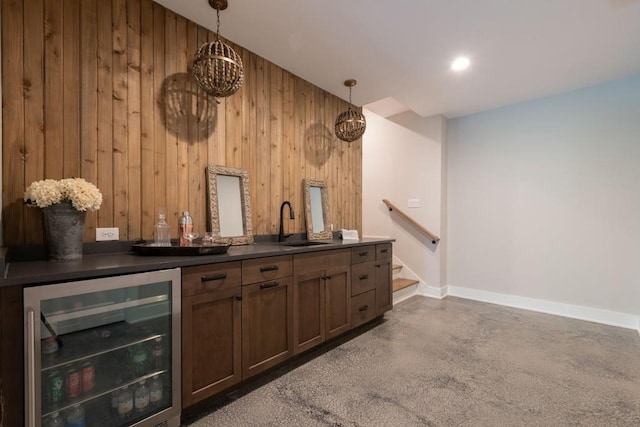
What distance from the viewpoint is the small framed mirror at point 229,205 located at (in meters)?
2.25

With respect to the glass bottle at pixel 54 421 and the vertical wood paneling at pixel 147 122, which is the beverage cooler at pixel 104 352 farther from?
the vertical wood paneling at pixel 147 122

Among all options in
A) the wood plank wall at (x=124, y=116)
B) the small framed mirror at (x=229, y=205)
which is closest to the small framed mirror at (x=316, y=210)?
the wood plank wall at (x=124, y=116)

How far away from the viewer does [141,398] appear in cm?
148

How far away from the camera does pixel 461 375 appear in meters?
2.15

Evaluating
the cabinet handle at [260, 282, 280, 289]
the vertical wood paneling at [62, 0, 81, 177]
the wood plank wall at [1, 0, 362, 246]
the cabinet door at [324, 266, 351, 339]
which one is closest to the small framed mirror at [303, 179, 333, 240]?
the wood plank wall at [1, 0, 362, 246]

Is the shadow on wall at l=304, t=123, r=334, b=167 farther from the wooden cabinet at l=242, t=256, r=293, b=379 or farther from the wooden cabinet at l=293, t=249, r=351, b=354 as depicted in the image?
the wooden cabinet at l=242, t=256, r=293, b=379

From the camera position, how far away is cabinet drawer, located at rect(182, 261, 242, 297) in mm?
1584

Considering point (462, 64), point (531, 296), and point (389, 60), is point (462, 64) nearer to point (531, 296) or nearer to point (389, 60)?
point (389, 60)

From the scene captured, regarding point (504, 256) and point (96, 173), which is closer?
point (96, 173)

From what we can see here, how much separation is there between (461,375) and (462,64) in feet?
8.99

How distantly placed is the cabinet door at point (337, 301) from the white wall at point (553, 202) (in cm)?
247

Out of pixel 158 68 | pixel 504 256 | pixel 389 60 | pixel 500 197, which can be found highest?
pixel 389 60

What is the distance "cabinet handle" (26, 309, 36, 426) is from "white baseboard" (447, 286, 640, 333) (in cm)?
454

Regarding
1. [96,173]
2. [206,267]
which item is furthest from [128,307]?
[96,173]
